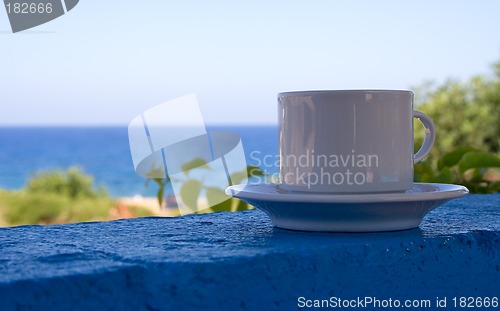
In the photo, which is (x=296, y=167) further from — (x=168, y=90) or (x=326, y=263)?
(x=168, y=90)

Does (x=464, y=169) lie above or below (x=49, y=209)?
above

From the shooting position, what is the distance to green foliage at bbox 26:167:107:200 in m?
18.8

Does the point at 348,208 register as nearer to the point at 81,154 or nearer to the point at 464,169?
the point at 464,169

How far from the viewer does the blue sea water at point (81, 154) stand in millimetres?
23928

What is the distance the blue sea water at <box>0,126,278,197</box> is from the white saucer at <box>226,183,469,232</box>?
66.8 ft

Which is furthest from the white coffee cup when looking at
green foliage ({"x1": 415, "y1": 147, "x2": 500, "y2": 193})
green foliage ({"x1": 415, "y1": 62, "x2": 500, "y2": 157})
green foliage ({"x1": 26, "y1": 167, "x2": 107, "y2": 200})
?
green foliage ({"x1": 26, "y1": 167, "x2": 107, "y2": 200})

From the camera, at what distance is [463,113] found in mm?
7441

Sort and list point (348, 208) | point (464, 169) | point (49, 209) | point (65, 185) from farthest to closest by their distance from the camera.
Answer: point (65, 185), point (49, 209), point (464, 169), point (348, 208)

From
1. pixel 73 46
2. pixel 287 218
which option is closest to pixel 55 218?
pixel 73 46

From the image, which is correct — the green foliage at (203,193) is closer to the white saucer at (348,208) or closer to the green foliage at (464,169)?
the green foliage at (464,169)

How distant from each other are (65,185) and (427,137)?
63.7 ft

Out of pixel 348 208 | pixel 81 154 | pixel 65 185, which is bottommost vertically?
pixel 81 154

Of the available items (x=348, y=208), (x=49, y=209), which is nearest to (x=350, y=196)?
(x=348, y=208)

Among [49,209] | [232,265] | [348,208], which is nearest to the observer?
[232,265]
